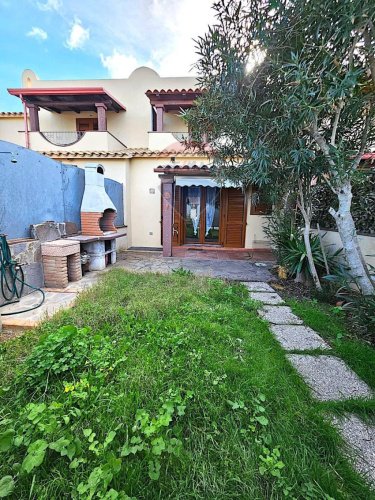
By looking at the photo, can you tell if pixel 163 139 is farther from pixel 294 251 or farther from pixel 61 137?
pixel 294 251

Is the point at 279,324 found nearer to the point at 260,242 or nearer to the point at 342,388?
the point at 342,388

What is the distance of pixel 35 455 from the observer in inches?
79.8

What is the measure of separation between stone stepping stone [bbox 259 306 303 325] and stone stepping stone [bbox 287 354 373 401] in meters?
1.28

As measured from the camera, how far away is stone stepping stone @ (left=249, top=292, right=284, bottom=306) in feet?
21.2

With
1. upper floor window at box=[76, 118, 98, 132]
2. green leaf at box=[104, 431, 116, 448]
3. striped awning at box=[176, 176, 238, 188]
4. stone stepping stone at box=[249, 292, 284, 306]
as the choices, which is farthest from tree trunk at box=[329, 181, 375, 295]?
upper floor window at box=[76, 118, 98, 132]

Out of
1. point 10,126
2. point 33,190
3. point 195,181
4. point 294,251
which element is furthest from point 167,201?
point 10,126

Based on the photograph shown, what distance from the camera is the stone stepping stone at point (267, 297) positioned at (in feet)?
21.2

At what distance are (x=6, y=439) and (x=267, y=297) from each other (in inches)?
244

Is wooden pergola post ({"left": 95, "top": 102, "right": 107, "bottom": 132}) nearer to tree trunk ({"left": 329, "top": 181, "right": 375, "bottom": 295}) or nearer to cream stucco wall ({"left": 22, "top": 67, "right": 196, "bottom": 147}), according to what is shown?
cream stucco wall ({"left": 22, "top": 67, "right": 196, "bottom": 147})

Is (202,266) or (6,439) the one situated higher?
(6,439)

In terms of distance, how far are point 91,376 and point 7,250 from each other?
4263 mm

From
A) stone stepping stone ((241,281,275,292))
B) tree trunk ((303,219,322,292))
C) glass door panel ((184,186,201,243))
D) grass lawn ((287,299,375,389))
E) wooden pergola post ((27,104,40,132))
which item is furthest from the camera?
wooden pergola post ((27,104,40,132))

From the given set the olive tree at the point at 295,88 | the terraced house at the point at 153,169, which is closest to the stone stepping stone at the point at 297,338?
the olive tree at the point at 295,88

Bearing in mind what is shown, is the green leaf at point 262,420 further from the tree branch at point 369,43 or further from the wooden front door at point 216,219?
the wooden front door at point 216,219
